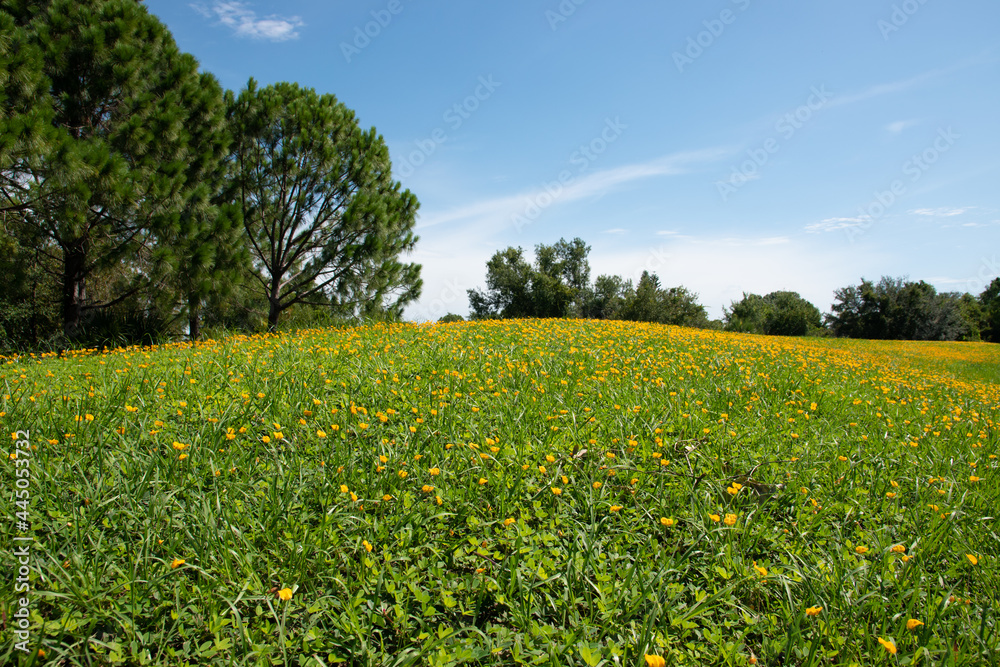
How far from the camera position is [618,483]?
265cm

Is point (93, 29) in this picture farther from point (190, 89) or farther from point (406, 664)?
point (406, 664)

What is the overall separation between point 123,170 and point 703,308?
38059 mm

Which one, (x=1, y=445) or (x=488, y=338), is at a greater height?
(x=488, y=338)

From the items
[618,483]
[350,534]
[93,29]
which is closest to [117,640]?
[350,534]

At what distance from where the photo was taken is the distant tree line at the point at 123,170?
8.23 meters

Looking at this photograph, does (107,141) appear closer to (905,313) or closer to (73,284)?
(73,284)

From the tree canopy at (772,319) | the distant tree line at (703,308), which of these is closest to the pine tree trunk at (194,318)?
the distant tree line at (703,308)

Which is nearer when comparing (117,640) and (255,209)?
(117,640)

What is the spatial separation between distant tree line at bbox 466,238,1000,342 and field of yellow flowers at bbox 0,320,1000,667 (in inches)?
1079

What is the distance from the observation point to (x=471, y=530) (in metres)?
2.22

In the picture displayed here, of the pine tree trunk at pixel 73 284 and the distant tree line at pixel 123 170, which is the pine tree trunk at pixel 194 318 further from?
the pine tree trunk at pixel 73 284

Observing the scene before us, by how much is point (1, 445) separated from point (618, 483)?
3603mm

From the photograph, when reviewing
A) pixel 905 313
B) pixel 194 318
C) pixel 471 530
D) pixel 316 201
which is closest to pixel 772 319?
pixel 905 313

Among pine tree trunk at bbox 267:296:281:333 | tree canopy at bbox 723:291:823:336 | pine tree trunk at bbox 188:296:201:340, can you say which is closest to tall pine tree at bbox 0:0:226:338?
pine tree trunk at bbox 188:296:201:340
